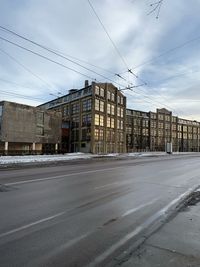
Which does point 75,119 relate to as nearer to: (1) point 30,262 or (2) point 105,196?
(2) point 105,196

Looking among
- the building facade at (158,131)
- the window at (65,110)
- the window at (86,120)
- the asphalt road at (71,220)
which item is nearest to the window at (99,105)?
the window at (86,120)

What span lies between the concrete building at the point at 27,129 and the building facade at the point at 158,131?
35078mm

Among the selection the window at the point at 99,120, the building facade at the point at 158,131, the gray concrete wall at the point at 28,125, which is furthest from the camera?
the building facade at the point at 158,131

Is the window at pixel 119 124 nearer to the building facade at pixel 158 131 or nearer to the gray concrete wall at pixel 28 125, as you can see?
the gray concrete wall at pixel 28 125

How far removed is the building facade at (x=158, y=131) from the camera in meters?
97.0

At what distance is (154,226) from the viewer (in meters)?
5.95

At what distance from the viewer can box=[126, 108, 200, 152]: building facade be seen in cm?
9700

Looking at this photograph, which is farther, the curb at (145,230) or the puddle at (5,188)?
the puddle at (5,188)

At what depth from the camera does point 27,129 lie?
52.8 meters

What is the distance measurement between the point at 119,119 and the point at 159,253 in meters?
68.2

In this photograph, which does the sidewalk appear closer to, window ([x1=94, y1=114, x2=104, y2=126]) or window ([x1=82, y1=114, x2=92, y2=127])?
window ([x1=94, y1=114, x2=104, y2=126])

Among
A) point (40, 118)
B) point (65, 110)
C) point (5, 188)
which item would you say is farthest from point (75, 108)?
point (5, 188)

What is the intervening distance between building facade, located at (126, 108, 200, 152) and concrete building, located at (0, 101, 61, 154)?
115 ft

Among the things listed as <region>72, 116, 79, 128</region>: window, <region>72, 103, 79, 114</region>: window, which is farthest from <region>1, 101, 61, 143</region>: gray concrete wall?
<region>72, 103, 79, 114</region>: window
